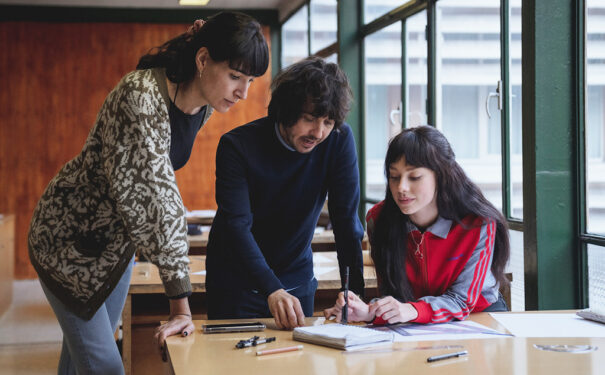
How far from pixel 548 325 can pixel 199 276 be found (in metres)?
1.56

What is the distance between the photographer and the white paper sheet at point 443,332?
171cm

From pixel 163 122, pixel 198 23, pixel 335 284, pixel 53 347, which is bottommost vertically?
pixel 53 347

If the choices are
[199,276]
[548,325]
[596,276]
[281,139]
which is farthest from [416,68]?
[548,325]

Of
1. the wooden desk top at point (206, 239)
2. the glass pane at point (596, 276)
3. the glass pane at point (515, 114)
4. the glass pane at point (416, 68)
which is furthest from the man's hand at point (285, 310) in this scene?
the glass pane at point (416, 68)

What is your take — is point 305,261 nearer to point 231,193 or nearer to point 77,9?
point 231,193

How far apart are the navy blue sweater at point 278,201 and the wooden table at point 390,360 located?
344 mm

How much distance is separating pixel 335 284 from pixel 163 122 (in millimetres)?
1465

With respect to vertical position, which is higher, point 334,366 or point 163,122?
point 163,122

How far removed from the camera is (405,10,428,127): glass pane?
184 inches

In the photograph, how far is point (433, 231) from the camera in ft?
6.71

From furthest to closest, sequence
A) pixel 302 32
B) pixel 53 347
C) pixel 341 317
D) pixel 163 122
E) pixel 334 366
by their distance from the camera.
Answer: pixel 302 32
pixel 53 347
pixel 341 317
pixel 163 122
pixel 334 366

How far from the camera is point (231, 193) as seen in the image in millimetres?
1887

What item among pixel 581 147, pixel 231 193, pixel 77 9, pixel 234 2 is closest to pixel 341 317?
pixel 231 193

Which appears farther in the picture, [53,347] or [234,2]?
[234,2]
